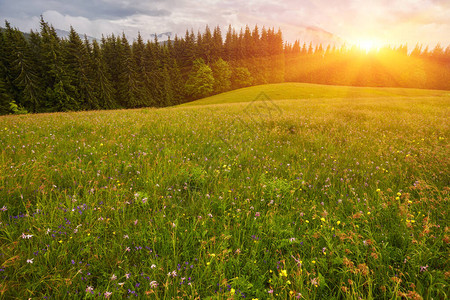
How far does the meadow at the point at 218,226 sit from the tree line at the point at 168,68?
156ft

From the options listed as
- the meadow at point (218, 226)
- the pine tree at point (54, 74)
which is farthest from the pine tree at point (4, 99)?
the meadow at point (218, 226)

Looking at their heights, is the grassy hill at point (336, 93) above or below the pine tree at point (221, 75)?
below

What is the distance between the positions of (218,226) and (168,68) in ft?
253

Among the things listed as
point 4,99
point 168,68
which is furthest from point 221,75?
point 4,99

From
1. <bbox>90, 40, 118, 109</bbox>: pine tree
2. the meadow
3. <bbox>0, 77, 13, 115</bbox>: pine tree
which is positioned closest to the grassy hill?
<bbox>90, 40, 118, 109</bbox>: pine tree

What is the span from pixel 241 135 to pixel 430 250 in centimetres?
570

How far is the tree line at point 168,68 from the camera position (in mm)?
42562

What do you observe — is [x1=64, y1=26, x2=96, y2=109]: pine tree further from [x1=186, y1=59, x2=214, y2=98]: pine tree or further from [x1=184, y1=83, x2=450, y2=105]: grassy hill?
[x1=186, y1=59, x2=214, y2=98]: pine tree

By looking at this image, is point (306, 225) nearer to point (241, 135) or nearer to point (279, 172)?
point (279, 172)

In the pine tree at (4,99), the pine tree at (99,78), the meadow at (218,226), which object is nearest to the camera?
the meadow at (218,226)

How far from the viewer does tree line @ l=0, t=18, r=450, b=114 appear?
42562 mm

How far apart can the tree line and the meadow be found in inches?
1869

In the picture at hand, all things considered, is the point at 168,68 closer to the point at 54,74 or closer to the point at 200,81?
the point at 200,81

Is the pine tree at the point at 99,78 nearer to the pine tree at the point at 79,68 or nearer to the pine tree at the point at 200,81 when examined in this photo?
the pine tree at the point at 79,68
